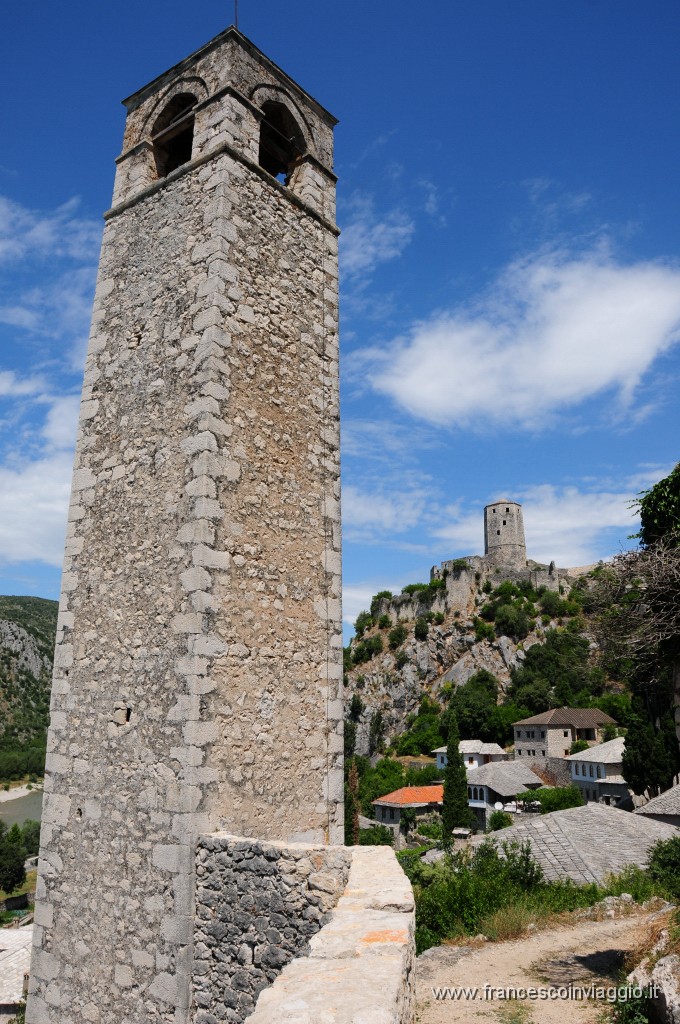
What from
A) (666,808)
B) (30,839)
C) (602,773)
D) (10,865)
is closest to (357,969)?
(666,808)

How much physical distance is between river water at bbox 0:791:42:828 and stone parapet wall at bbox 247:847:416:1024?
7454cm

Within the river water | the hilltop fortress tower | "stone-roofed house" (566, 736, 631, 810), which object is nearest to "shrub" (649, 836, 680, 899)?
"stone-roofed house" (566, 736, 631, 810)

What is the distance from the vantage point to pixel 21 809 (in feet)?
235

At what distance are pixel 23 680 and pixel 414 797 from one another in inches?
2234

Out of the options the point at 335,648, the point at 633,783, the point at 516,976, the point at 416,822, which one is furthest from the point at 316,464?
the point at 416,822

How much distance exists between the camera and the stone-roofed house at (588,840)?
13461 millimetres

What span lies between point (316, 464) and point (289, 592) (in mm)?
1541

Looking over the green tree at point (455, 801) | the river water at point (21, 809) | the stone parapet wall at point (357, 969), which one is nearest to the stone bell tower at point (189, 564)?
the stone parapet wall at point (357, 969)

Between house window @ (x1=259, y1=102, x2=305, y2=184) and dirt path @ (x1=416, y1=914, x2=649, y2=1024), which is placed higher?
house window @ (x1=259, y1=102, x2=305, y2=184)

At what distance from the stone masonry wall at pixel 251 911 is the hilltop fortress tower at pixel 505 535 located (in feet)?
244

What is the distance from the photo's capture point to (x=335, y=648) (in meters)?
7.02

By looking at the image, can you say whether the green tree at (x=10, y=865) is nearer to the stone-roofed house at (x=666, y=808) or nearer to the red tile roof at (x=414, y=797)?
the red tile roof at (x=414, y=797)

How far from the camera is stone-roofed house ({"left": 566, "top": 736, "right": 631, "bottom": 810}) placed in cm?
4388

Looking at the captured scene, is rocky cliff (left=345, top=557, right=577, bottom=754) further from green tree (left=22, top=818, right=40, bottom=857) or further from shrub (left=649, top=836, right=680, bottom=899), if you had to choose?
shrub (left=649, top=836, right=680, bottom=899)
